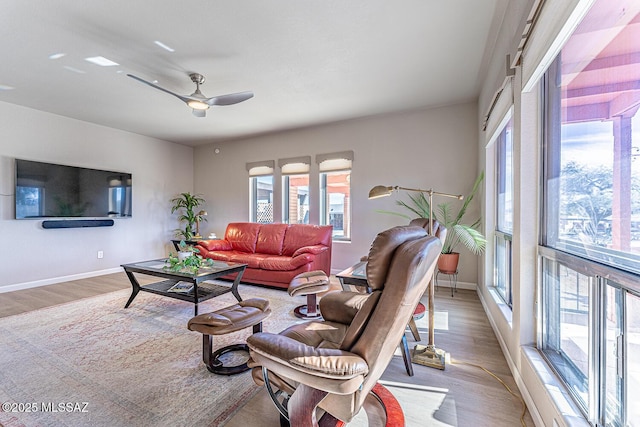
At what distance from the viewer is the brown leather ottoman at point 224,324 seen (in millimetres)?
1688

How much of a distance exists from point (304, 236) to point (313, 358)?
3.41 metres

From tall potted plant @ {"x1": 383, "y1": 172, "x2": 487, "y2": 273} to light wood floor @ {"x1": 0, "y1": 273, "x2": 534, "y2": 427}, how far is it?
2.47ft

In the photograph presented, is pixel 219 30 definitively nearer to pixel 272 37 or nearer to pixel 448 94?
pixel 272 37

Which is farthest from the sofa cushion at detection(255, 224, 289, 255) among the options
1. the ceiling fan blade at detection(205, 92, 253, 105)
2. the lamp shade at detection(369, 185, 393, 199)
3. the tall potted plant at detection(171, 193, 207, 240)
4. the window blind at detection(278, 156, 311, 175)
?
the lamp shade at detection(369, 185, 393, 199)

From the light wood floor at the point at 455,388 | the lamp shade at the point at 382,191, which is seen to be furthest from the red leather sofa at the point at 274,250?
the lamp shade at the point at 382,191

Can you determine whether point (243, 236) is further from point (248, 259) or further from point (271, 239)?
point (248, 259)

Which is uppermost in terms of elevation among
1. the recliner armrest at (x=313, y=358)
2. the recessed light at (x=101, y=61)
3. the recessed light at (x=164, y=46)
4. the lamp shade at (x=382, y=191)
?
the recessed light at (x=164, y=46)

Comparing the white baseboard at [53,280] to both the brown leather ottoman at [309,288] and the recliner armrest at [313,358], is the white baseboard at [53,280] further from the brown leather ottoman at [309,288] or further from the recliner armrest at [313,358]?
the recliner armrest at [313,358]

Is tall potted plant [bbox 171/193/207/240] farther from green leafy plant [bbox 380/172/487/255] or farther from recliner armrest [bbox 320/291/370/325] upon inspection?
recliner armrest [bbox 320/291/370/325]

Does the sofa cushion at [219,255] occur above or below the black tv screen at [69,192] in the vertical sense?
below

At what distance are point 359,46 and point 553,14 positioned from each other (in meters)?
1.60

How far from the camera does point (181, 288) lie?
2949 mm

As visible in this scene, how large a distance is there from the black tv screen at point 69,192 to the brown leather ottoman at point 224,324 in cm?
407

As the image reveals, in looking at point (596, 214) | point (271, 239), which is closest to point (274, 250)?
point (271, 239)
